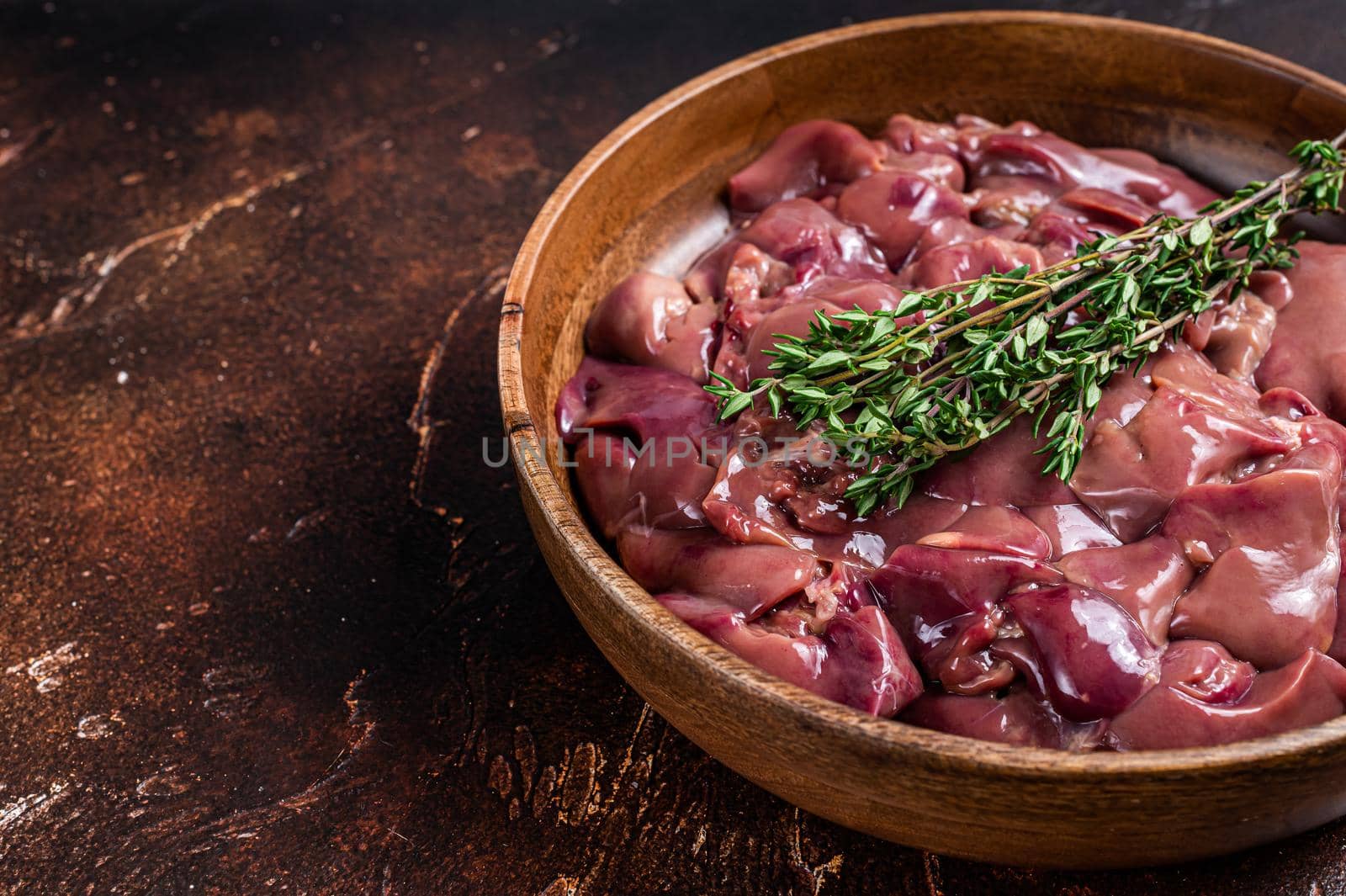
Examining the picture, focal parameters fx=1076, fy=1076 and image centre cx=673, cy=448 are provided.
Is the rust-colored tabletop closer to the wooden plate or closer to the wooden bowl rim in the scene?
the wooden plate

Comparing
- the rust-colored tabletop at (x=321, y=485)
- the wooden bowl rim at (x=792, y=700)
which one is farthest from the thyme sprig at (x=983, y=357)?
the rust-colored tabletop at (x=321, y=485)

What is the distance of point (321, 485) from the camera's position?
2469 millimetres

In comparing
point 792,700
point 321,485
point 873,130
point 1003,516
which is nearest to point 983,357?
point 1003,516

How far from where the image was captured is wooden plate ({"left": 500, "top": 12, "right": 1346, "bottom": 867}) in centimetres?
131

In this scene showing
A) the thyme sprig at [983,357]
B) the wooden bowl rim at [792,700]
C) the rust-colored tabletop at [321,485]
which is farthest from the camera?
the rust-colored tabletop at [321,485]

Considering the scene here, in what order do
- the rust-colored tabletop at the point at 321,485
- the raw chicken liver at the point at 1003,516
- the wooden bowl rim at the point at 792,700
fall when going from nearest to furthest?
the wooden bowl rim at the point at 792,700
the raw chicken liver at the point at 1003,516
the rust-colored tabletop at the point at 321,485

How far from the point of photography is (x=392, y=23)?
3875 mm

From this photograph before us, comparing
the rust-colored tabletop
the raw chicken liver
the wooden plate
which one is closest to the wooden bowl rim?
the wooden plate

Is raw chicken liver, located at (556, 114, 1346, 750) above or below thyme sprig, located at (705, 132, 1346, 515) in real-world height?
below

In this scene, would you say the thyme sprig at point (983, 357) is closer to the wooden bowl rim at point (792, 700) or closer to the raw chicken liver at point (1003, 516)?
the raw chicken liver at point (1003, 516)

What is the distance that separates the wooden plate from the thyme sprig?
1.37 ft

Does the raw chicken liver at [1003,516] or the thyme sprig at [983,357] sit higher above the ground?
the thyme sprig at [983,357]

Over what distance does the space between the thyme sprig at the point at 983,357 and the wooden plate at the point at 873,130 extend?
0.42 m

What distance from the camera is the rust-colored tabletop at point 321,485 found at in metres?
1.86
